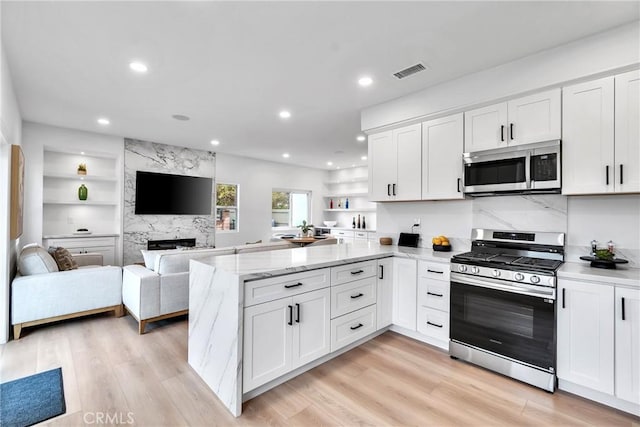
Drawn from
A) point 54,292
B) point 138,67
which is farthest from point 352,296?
point 54,292

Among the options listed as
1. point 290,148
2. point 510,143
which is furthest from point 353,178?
point 510,143

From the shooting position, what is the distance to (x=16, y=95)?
354 cm

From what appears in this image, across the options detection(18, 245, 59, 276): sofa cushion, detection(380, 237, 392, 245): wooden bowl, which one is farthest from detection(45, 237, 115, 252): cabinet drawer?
detection(380, 237, 392, 245): wooden bowl

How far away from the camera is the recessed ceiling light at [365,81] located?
3031mm

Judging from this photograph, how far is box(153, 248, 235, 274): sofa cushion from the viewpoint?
3457 millimetres

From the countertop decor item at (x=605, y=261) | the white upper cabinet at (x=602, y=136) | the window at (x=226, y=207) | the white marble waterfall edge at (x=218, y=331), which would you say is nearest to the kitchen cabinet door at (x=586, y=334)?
the countertop decor item at (x=605, y=261)

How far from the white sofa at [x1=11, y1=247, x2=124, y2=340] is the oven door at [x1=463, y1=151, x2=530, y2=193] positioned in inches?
163

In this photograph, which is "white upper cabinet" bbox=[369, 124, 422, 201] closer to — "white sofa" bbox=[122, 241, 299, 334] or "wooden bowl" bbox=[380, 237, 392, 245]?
"wooden bowl" bbox=[380, 237, 392, 245]

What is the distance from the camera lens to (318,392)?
89.0 inches

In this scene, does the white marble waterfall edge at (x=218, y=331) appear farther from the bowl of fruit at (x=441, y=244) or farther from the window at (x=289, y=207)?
the window at (x=289, y=207)

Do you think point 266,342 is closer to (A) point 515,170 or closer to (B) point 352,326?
(B) point 352,326

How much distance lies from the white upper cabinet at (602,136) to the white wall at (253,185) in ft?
20.1

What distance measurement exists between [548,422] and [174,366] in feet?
9.12

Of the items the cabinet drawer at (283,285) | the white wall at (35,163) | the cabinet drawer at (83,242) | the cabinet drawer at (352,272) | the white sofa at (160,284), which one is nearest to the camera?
the cabinet drawer at (283,285)
